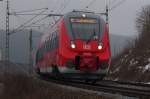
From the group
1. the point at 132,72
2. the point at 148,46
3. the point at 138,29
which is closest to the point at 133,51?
the point at 148,46

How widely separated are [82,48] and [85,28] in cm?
116

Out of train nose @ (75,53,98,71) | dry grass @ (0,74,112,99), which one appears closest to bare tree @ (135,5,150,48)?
dry grass @ (0,74,112,99)

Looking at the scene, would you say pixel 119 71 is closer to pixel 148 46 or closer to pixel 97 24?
pixel 148 46

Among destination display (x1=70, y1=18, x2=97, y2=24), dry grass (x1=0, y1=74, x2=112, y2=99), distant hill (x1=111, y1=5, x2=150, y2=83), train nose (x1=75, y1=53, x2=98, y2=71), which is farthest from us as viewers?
distant hill (x1=111, y1=5, x2=150, y2=83)

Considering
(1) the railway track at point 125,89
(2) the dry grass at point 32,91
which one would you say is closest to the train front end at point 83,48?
(1) the railway track at point 125,89

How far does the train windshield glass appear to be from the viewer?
24453mm

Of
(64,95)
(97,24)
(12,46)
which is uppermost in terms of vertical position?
(97,24)

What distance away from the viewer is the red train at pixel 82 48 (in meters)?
24.0

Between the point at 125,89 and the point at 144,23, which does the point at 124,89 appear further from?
the point at 144,23

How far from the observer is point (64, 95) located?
17531mm

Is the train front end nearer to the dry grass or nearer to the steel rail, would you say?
the steel rail

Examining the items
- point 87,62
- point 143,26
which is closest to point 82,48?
point 87,62

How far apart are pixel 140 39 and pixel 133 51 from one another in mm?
2078

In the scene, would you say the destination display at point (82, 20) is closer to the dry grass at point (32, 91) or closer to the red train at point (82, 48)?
the red train at point (82, 48)
